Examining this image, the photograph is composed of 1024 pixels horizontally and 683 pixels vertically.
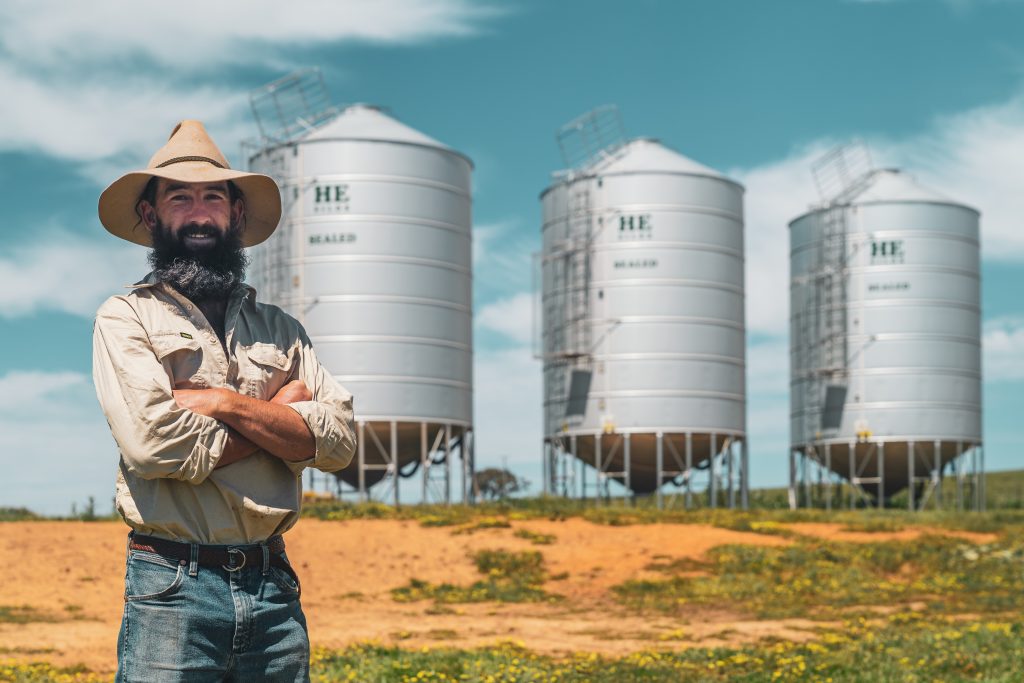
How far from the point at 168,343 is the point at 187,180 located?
61 cm

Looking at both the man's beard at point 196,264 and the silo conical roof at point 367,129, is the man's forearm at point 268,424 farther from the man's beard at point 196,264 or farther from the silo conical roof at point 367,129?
the silo conical roof at point 367,129

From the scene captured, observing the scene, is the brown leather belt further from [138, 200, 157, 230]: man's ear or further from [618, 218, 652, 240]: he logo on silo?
[618, 218, 652, 240]: he logo on silo

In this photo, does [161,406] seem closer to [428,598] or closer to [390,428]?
[428,598]

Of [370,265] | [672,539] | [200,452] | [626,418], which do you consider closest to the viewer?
[200,452]

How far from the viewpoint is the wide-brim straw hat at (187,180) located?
5.07 metres

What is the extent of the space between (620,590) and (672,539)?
14.5 feet

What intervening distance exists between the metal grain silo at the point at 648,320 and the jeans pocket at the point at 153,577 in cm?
3639

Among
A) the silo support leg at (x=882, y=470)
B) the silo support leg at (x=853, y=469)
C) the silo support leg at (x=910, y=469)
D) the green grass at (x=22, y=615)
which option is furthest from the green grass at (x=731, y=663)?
the silo support leg at (x=853, y=469)

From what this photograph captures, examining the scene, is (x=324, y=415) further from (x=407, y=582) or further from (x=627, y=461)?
(x=627, y=461)

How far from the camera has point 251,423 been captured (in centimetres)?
470

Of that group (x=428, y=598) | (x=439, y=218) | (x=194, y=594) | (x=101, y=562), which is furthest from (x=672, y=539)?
(x=194, y=594)

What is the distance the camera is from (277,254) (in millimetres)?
38562

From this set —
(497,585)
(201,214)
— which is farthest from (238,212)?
(497,585)

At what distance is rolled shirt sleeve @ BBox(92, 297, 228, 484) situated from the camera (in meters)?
4.55
